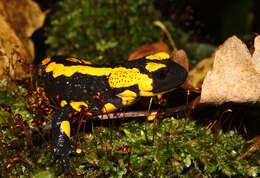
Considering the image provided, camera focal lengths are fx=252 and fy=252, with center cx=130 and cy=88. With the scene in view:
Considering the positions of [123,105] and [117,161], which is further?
[123,105]

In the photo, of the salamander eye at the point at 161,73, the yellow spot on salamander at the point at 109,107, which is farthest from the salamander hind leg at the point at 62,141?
the salamander eye at the point at 161,73

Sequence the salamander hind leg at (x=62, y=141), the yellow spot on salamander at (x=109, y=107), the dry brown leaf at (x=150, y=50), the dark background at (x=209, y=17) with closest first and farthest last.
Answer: the salamander hind leg at (x=62, y=141)
the yellow spot on salamander at (x=109, y=107)
the dry brown leaf at (x=150, y=50)
the dark background at (x=209, y=17)

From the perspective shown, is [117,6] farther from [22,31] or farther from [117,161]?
[117,161]

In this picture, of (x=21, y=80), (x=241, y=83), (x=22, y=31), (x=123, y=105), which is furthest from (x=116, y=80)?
(x=22, y=31)

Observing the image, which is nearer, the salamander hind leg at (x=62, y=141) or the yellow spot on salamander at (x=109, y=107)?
the salamander hind leg at (x=62, y=141)

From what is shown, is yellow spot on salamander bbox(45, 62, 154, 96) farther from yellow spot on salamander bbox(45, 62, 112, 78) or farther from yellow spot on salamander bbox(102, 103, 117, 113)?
yellow spot on salamander bbox(102, 103, 117, 113)

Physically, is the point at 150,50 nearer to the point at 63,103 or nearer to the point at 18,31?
the point at 63,103

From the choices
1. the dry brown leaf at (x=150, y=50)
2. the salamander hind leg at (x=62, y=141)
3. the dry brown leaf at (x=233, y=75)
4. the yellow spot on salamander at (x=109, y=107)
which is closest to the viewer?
the dry brown leaf at (x=233, y=75)

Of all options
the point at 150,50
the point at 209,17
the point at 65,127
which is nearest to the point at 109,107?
the point at 65,127

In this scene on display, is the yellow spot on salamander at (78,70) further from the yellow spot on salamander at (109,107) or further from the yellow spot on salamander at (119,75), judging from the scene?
the yellow spot on salamander at (109,107)
